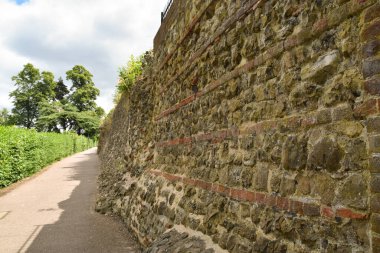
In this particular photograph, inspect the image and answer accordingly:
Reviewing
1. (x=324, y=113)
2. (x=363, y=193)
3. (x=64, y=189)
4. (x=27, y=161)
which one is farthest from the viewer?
(x=27, y=161)

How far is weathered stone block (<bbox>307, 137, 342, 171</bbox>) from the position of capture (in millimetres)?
2248

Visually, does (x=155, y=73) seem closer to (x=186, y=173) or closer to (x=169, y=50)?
(x=169, y=50)

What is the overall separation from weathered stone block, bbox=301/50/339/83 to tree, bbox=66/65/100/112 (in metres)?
49.9

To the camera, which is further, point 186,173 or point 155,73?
point 155,73

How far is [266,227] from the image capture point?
2.88 metres

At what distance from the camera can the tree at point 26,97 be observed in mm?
47128

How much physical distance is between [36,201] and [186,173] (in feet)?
27.7

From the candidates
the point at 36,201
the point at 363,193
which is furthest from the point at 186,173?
the point at 36,201

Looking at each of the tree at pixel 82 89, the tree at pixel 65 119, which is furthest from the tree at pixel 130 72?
the tree at pixel 82 89

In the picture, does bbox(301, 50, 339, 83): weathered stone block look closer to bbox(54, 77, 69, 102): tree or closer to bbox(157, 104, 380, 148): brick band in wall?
bbox(157, 104, 380, 148): brick band in wall

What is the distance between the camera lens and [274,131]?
2.97 metres

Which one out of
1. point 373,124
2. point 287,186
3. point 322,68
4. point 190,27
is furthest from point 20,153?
point 373,124

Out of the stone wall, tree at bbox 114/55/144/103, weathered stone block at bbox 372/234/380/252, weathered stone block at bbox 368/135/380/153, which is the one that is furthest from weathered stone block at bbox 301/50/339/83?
tree at bbox 114/55/144/103

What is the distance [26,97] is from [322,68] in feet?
167
